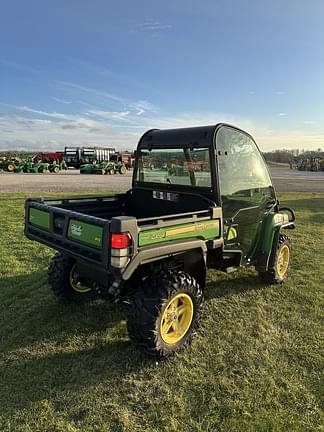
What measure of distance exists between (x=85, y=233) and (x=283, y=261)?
311 cm

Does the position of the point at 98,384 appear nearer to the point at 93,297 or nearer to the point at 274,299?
the point at 93,297

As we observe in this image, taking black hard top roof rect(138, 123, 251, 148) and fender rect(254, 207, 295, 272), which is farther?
fender rect(254, 207, 295, 272)

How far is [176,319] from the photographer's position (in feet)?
10.8

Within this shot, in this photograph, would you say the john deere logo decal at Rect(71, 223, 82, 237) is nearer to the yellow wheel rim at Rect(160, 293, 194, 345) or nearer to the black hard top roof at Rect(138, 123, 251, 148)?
the yellow wheel rim at Rect(160, 293, 194, 345)

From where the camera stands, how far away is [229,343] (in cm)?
340

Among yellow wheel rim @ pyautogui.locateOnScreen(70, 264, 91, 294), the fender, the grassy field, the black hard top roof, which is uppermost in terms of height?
the black hard top roof

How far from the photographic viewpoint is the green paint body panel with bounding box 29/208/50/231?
3525mm

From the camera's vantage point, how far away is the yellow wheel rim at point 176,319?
3.17 metres

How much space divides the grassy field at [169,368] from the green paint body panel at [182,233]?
102cm

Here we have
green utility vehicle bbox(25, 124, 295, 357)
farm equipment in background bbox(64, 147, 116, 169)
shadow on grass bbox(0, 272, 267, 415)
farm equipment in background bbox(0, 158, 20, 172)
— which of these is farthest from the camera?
farm equipment in background bbox(64, 147, 116, 169)

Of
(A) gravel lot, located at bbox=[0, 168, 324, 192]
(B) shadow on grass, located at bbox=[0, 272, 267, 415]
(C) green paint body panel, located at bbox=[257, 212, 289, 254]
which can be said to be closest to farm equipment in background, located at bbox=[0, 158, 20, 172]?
(A) gravel lot, located at bbox=[0, 168, 324, 192]

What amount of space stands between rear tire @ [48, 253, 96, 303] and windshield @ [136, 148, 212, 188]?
4.64 feet

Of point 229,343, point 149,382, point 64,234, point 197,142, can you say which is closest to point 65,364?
point 149,382

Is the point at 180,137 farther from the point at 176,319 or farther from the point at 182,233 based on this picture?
the point at 176,319
